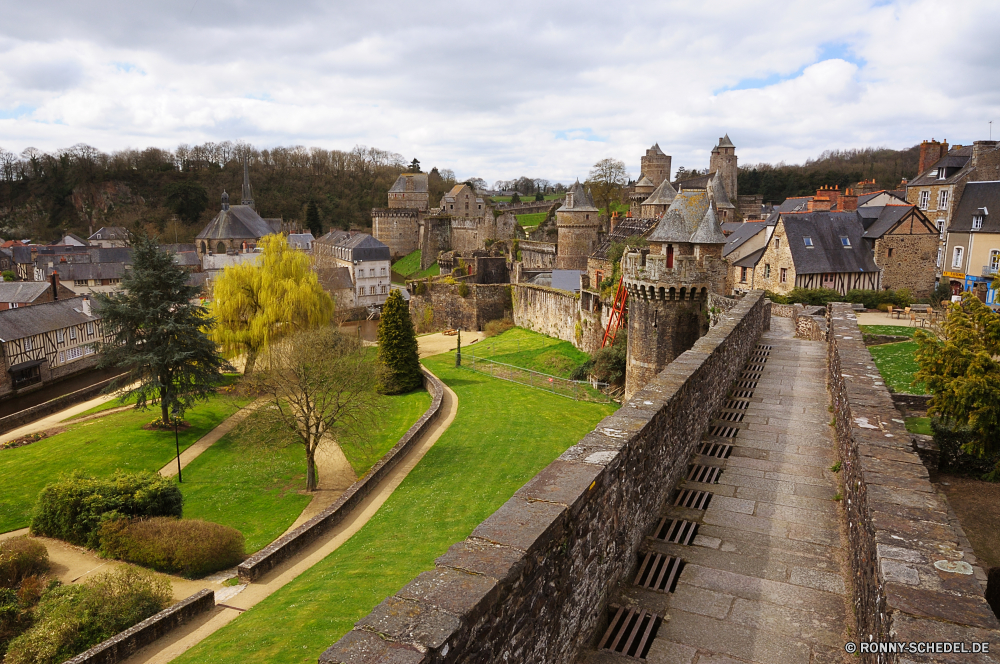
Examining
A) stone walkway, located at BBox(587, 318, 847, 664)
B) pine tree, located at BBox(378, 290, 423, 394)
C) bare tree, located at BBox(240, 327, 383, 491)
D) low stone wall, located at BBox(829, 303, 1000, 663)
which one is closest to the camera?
low stone wall, located at BBox(829, 303, 1000, 663)

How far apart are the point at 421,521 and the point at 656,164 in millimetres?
68349

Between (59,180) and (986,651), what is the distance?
12071cm

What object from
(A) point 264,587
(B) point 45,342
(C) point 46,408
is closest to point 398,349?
(C) point 46,408

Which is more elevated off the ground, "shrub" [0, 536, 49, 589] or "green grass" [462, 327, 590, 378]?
"green grass" [462, 327, 590, 378]

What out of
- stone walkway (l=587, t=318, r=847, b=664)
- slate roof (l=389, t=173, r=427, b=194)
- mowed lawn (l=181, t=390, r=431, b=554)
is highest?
Answer: slate roof (l=389, t=173, r=427, b=194)

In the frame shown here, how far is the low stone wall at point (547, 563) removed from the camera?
3.15 meters

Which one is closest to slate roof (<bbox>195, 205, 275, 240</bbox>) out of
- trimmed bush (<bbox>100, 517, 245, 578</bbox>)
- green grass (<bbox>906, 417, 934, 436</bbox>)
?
trimmed bush (<bbox>100, 517, 245, 578</bbox>)

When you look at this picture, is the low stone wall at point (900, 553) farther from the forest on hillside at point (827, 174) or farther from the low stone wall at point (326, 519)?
the forest on hillside at point (827, 174)

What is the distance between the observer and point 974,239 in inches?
1401

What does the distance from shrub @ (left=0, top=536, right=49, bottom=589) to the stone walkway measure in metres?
15.4

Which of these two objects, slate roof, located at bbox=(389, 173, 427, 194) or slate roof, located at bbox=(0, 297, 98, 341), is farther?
slate roof, located at bbox=(389, 173, 427, 194)

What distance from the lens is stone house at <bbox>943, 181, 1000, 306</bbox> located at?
3469 centimetres

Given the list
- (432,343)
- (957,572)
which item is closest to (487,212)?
(432,343)

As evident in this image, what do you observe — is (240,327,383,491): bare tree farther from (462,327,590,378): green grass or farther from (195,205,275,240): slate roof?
(195,205,275,240): slate roof
